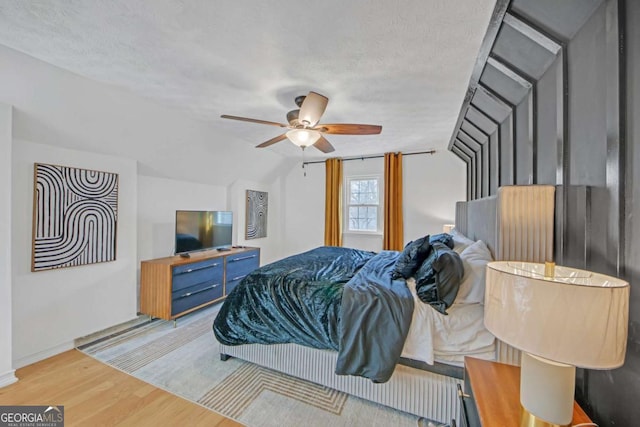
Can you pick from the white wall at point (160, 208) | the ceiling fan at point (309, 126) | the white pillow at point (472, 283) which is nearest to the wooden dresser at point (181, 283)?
the white wall at point (160, 208)

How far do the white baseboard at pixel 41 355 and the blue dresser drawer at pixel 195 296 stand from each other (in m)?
0.91

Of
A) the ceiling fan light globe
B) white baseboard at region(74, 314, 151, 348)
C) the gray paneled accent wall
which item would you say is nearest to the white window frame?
the ceiling fan light globe

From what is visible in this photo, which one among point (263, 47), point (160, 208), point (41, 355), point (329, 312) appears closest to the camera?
point (263, 47)

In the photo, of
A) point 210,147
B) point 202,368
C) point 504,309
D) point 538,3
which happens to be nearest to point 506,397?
point 504,309

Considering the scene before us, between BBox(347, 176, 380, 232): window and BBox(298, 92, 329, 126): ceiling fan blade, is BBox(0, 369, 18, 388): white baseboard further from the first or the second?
BBox(347, 176, 380, 232): window

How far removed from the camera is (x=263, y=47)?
1.78 metres

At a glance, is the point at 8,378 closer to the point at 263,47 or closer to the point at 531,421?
the point at 263,47

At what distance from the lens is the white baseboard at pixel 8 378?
203 centimetres

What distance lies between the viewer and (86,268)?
9.16 feet

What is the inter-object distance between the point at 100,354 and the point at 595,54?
159 inches

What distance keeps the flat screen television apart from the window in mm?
2341

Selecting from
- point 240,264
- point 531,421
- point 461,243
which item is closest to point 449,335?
point 531,421

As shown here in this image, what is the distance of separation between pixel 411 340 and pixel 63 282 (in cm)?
320

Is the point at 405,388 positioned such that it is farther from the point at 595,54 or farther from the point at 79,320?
the point at 79,320
